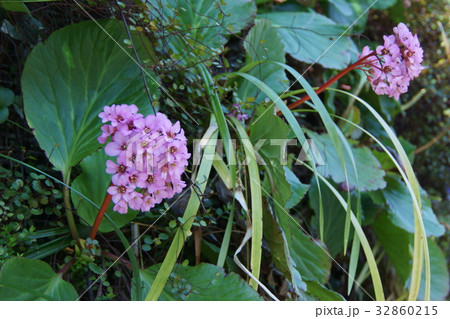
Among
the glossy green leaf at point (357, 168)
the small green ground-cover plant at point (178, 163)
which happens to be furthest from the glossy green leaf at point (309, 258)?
the glossy green leaf at point (357, 168)

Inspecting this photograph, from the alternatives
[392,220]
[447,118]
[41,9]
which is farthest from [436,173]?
[41,9]

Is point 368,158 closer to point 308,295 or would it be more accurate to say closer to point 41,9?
point 308,295

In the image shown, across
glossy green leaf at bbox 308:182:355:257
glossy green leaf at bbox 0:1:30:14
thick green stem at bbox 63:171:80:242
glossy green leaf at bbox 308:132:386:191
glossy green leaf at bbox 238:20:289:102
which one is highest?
glossy green leaf at bbox 0:1:30:14

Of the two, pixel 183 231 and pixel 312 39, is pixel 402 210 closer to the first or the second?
pixel 312 39

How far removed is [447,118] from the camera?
174 cm

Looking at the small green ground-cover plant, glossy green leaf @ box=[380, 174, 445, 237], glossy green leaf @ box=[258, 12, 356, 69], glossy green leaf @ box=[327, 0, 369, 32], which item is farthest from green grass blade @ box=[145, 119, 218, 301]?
glossy green leaf @ box=[327, 0, 369, 32]

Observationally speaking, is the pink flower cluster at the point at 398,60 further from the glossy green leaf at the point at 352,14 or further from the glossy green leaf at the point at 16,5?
the glossy green leaf at the point at 352,14

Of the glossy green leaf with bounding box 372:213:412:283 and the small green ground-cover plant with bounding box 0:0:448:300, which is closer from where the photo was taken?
the small green ground-cover plant with bounding box 0:0:448:300

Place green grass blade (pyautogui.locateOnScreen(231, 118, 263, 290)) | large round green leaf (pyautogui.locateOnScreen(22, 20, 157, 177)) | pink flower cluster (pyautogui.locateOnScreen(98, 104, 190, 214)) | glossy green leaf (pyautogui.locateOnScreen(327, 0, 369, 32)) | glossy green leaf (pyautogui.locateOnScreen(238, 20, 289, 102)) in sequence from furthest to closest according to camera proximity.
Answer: glossy green leaf (pyautogui.locateOnScreen(327, 0, 369, 32)), glossy green leaf (pyautogui.locateOnScreen(238, 20, 289, 102)), large round green leaf (pyautogui.locateOnScreen(22, 20, 157, 177)), green grass blade (pyautogui.locateOnScreen(231, 118, 263, 290)), pink flower cluster (pyautogui.locateOnScreen(98, 104, 190, 214))

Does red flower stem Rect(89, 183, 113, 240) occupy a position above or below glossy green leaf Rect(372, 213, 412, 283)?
above

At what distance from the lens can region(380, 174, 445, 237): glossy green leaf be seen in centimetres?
113

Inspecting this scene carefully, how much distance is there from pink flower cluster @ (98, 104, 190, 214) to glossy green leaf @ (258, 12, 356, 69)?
63 centimetres

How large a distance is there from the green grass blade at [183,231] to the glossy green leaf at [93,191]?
10 centimetres

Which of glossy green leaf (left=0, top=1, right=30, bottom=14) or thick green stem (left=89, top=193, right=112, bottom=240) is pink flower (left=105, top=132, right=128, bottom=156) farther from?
glossy green leaf (left=0, top=1, right=30, bottom=14)
